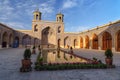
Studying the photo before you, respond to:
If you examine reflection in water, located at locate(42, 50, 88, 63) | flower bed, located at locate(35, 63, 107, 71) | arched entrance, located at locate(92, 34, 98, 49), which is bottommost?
reflection in water, located at locate(42, 50, 88, 63)

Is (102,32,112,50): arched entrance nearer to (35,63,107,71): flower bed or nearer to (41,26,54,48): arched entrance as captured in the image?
(41,26,54,48): arched entrance

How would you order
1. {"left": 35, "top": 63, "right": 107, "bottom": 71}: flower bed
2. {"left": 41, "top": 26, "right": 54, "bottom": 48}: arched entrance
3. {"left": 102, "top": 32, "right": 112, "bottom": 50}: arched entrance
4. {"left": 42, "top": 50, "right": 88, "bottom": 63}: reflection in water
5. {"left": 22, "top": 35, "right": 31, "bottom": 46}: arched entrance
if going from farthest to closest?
{"left": 41, "top": 26, "right": 54, "bottom": 48}: arched entrance, {"left": 22, "top": 35, "right": 31, "bottom": 46}: arched entrance, {"left": 102, "top": 32, "right": 112, "bottom": 50}: arched entrance, {"left": 42, "top": 50, "right": 88, "bottom": 63}: reflection in water, {"left": 35, "top": 63, "right": 107, "bottom": 71}: flower bed

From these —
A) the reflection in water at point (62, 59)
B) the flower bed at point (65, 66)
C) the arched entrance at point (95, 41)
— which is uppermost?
the arched entrance at point (95, 41)

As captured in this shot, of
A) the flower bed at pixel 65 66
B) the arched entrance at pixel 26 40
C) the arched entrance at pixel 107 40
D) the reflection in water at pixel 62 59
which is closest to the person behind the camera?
the flower bed at pixel 65 66

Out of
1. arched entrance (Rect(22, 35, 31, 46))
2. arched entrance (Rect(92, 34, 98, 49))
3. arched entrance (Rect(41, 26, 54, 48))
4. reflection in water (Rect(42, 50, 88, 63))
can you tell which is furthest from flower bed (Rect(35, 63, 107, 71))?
arched entrance (Rect(41, 26, 54, 48))

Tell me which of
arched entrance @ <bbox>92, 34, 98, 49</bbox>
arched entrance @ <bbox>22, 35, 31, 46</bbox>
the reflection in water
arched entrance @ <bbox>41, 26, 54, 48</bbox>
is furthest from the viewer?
arched entrance @ <bbox>41, 26, 54, 48</bbox>

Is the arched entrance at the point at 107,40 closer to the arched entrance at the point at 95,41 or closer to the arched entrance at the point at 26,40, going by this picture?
the arched entrance at the point at 95,41

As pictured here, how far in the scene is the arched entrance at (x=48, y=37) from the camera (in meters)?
39.7

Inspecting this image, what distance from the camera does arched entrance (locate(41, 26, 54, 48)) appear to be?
39688mm

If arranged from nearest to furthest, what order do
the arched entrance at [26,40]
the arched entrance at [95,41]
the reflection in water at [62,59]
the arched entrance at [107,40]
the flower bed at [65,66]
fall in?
the flower bed at [65,66] < the reflection in water at [62,59] < the arched entrance at [107,40] < the arched entrance at [95,41] < the arched entrance at [26,40]

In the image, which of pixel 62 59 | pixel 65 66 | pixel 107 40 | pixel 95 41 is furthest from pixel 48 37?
pixel 65 66

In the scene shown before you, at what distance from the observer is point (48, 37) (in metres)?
40.2

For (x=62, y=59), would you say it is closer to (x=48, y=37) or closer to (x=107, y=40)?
(x=107, y=40)

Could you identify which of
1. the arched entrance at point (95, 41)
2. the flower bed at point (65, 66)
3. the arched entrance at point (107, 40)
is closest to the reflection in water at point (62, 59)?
the flower bed at point (65, 66)
